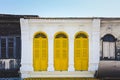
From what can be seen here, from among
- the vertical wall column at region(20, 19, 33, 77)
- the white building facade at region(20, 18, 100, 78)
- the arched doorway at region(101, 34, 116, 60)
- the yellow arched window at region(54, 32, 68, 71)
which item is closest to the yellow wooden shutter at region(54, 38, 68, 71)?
the yellow arched window at region(54, 32, 68, 71)

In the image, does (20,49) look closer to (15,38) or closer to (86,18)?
(15,38)

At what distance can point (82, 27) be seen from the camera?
65.3ft

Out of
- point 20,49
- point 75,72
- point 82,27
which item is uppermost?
point 82,27

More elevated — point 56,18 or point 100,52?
point 56,18

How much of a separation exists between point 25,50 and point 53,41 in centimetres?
175

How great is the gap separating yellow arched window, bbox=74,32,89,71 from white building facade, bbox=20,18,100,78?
13cm

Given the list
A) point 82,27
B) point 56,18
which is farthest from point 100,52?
point 56,18

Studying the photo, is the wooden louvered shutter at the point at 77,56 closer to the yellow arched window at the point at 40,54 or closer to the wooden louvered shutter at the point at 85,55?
the wooden louvered shutter at the point at 85,55

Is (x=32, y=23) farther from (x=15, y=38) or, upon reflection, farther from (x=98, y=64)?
(x=98, y=64)

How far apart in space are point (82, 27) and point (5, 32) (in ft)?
15.5

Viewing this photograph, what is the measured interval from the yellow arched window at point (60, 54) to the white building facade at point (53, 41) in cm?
14

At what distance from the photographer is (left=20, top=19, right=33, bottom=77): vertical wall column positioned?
1980cm

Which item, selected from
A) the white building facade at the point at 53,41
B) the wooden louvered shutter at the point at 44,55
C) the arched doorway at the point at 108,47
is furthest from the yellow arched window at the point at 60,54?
the arched doorway at the point at 108,47

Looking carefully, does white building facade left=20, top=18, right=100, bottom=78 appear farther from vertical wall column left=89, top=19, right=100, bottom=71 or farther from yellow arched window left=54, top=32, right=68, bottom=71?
yellow arched window left=54, top=32, right=68, bottom=71
